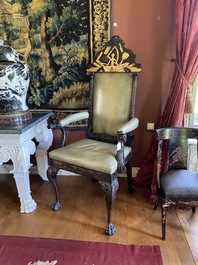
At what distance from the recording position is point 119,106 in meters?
2.17

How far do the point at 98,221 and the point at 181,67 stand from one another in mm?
1552

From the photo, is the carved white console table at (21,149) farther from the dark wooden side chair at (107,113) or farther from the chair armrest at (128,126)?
the chair armrest at (128,126)

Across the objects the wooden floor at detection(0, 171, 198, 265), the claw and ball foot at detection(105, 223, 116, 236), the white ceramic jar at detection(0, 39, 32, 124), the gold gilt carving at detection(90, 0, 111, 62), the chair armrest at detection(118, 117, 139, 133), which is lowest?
the wooden floor at detection(0, 171, 198, 265)

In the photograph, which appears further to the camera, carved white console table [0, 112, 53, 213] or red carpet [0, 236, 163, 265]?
carved white console table [0, 112, 53, 213]

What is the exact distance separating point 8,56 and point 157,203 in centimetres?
181

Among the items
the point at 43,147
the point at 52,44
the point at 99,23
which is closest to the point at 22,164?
the point at 43,147

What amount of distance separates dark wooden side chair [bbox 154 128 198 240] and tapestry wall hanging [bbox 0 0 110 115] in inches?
Result: 40.9

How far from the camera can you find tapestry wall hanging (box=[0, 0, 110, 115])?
2225 millimetres

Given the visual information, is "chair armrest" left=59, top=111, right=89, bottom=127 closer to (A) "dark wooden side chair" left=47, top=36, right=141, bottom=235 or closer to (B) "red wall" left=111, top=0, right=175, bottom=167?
(A) "dark wooden side chair" left=47, top=36, right=141, bottom=235

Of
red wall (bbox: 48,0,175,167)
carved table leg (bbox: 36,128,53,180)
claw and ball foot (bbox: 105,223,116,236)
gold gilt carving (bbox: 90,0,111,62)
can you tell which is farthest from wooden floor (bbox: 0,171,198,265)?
gold gilt carving (bbox: 90,0,111,62)

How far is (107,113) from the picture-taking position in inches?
87.4

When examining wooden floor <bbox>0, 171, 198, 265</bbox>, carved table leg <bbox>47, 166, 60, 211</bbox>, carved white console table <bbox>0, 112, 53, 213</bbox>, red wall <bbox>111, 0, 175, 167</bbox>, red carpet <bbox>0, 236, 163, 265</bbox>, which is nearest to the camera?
red carpet <bbox>0, 236, 163, 265</bbox>

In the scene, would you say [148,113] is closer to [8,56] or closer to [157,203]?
[157,203]

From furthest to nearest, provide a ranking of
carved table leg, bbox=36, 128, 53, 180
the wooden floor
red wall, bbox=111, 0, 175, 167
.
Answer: carved table leg, bbox=36, 128, 53, 180, red wall, bbox=111, 0, 175, 167, the wooden floor
